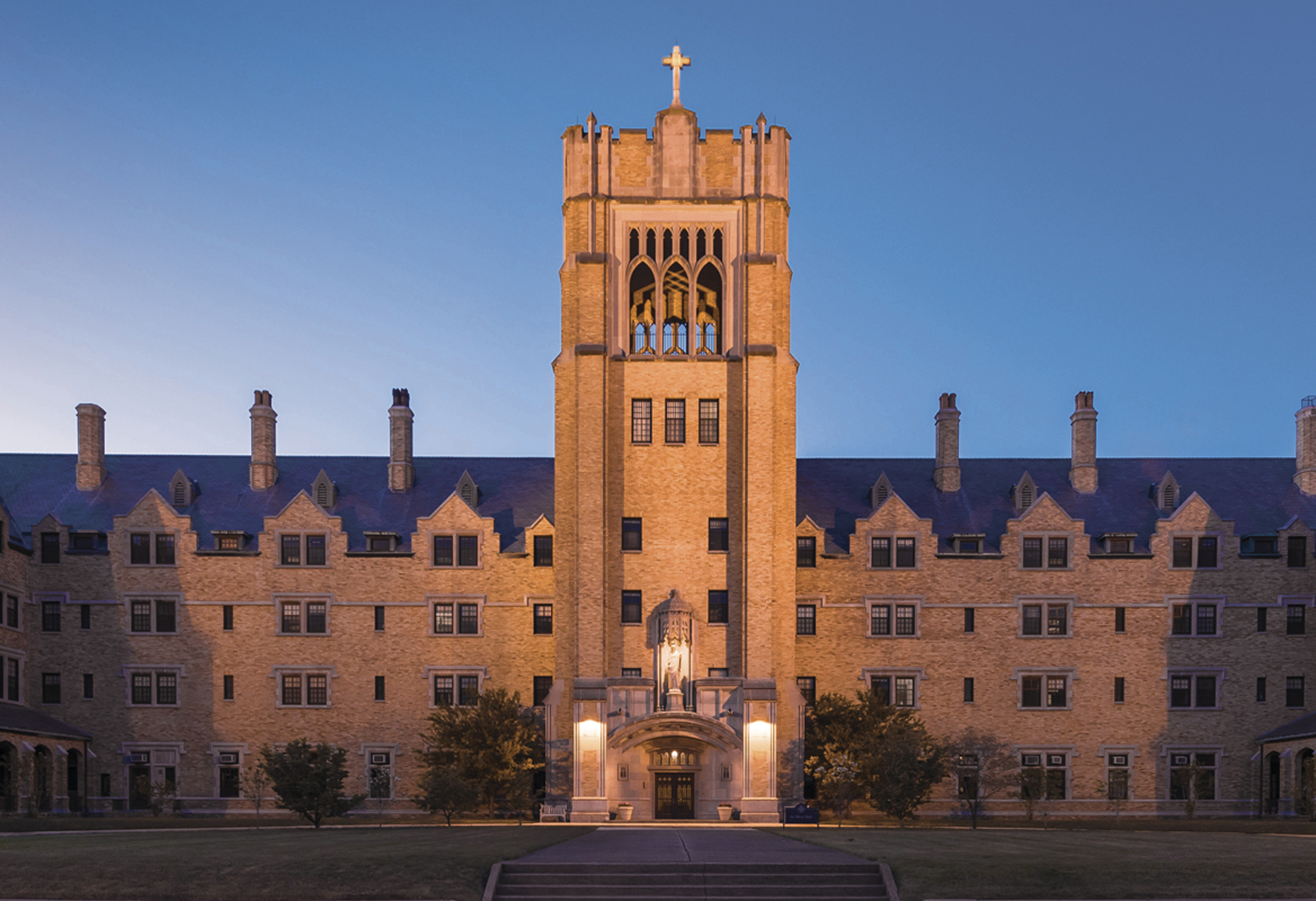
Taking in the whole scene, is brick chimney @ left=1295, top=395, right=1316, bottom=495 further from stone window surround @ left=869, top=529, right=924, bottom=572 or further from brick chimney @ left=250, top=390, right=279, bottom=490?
brick chimney @ left=250, top=390, right=279, bottom=490

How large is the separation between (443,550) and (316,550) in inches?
251

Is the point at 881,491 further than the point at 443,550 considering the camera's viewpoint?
Yes

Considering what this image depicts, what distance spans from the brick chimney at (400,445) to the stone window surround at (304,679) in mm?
10624

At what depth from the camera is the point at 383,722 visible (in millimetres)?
58000

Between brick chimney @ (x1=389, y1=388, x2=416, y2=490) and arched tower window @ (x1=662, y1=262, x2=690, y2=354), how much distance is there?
15.1m

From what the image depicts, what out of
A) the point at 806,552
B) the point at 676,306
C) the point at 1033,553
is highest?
the point at 676,306

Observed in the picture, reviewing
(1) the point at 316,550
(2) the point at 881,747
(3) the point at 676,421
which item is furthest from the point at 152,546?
(2) the point at 881,747

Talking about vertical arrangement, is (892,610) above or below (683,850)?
above

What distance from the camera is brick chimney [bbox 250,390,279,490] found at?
63438 mm

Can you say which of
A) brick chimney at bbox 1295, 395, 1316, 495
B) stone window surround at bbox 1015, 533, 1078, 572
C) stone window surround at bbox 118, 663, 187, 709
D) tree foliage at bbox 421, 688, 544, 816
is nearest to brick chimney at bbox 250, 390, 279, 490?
stone window surround at bbox 118, 663, 187, 709

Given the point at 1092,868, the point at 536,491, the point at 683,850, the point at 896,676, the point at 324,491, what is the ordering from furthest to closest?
the point at 536,491
the point at 324,491
the point at 896,676
the point at 683,850
the point at 1092,868

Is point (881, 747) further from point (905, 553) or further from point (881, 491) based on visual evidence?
point (881, 491)

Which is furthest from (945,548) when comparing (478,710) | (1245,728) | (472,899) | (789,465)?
(472,899)

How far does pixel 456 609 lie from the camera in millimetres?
58750
